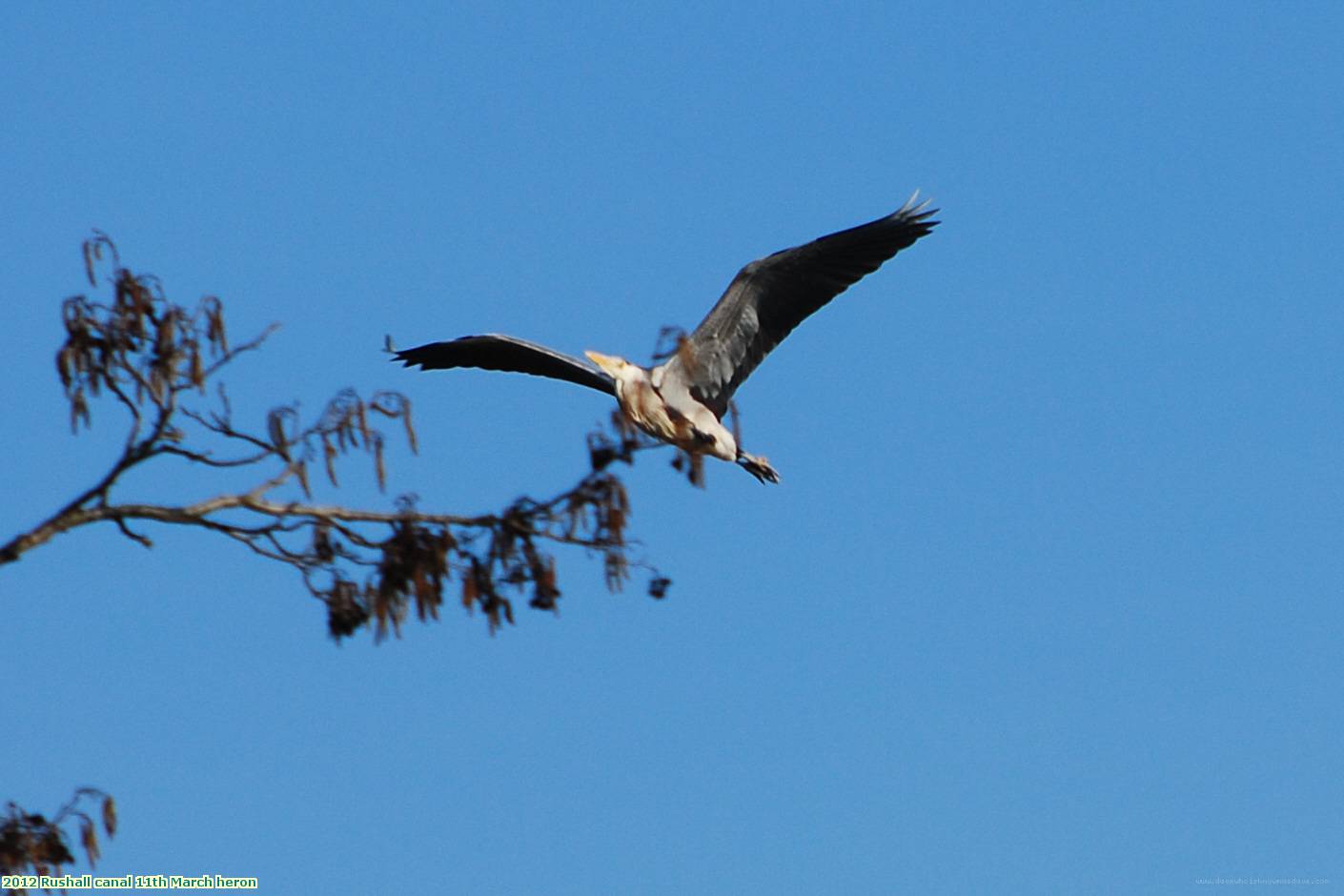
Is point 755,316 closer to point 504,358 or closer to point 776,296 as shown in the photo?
point 776,296

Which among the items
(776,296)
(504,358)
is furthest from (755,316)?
(504,358)

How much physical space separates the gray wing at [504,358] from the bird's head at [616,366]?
0.07 metres

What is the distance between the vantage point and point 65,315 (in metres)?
7.64

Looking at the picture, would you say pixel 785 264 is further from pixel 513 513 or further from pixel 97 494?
pixel 97 494

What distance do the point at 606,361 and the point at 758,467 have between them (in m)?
1.29

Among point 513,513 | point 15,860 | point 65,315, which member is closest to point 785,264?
point 513,513

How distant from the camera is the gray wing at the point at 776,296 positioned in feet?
39.3

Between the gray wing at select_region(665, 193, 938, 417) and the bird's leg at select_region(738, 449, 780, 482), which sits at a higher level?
the gray wing at select_region(665, 193, 938, 417)

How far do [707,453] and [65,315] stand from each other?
5063mm

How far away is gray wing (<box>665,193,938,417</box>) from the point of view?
1198 centimetres

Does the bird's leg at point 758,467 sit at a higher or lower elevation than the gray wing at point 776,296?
lower

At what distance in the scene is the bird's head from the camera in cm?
1170

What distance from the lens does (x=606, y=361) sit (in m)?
11.8

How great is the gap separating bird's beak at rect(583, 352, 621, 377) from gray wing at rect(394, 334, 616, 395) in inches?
2.5
